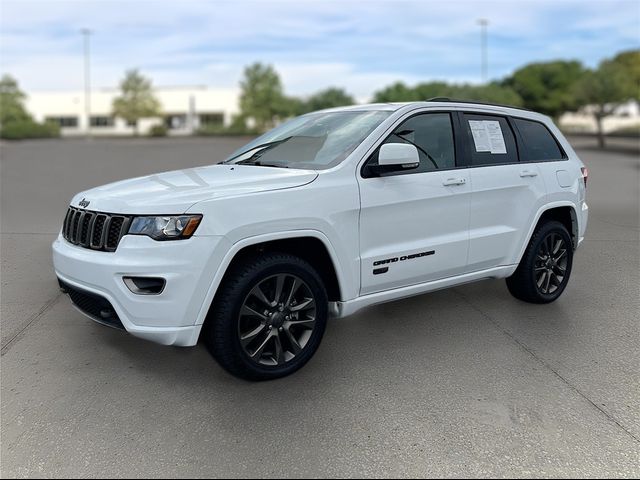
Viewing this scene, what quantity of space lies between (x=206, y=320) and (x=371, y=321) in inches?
73.3

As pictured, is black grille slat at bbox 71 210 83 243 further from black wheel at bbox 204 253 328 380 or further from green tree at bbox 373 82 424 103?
green tree at bbox 373 82 424 103

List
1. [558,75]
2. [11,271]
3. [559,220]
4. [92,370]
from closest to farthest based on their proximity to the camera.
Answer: [92,370] → [559,220] → [11,271] → [558,75]

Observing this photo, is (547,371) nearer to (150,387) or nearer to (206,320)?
(206,320)

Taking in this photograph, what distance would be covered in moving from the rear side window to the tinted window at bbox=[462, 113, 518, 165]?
15cm

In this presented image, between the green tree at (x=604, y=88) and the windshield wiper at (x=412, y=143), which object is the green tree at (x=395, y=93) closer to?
the green tree at (x=604, y=88)

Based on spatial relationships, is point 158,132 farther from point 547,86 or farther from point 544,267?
point 544,267

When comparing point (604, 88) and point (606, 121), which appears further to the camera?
point (606, 121)

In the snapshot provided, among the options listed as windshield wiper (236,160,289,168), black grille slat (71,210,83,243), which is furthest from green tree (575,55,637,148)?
black grille slat (71,210,83,243)

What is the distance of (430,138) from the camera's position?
479 cm

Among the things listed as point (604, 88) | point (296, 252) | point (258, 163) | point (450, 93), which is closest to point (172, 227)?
point (296, 252)

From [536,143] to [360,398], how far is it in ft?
10.3

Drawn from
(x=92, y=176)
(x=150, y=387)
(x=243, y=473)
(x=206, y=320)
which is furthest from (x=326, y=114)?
(x=92, y=176)

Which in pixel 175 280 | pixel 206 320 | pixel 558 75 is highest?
pixel 558 75

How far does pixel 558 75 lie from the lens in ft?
233
